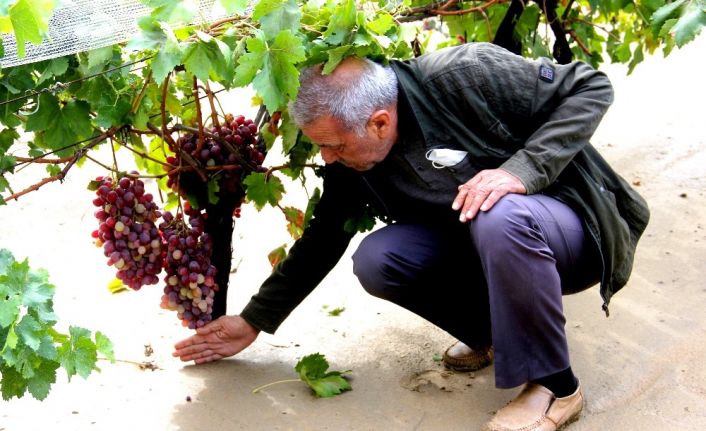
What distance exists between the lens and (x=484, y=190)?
257 cm

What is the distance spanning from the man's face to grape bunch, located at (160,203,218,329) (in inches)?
20.0

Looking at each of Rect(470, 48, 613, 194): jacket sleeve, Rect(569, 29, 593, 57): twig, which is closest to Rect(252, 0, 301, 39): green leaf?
Rect(470, 48, 613, 194): jacket sleeve

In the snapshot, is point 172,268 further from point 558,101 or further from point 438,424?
point 558,101

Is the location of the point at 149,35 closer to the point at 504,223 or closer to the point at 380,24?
the point at 380,24

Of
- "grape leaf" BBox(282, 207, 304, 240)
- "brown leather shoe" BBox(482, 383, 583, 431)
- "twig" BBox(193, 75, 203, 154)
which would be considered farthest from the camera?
"grape leaf" BBox(282, 207, 304, 240)

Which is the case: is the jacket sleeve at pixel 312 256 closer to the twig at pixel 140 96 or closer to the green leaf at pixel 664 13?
the twig at pixel 140 96

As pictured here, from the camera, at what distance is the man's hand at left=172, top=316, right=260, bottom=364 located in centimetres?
310

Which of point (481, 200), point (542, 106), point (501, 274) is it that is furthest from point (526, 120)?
point (501, 274)

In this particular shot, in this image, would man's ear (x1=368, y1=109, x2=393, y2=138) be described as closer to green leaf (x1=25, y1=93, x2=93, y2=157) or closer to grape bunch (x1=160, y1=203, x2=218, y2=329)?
grape bunch (x1=160, y1=203, x2=218, y2=329)

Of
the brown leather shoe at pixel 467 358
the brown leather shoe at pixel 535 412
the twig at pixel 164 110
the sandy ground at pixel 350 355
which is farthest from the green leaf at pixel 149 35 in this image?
the brown leather shoe at pixel 467 358

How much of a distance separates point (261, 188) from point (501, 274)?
33.9 inches

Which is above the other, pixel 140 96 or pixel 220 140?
pixel 140 96

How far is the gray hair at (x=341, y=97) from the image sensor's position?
101 inches

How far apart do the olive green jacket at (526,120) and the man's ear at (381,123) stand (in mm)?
77
